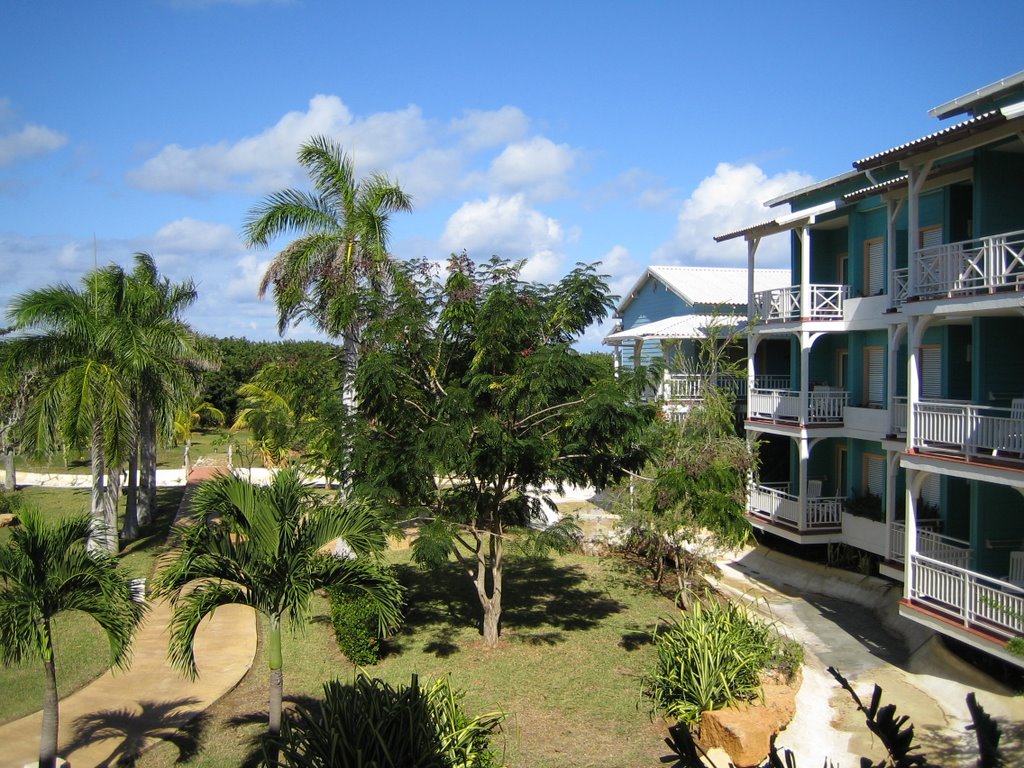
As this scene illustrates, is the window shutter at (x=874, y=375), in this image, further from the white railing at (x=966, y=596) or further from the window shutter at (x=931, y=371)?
the white railing at (x=966, y=596)

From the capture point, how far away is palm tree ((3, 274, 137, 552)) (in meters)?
17.0

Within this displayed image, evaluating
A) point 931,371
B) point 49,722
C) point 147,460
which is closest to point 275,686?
point 49,722

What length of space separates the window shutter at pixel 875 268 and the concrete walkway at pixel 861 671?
6.14 metres

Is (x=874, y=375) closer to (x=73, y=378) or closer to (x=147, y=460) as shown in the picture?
(x=73, y=378)

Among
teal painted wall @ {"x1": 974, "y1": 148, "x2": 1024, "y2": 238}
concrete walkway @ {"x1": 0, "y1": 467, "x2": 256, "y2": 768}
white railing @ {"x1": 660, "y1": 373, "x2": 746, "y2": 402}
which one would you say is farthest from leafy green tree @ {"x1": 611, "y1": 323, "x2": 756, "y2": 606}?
concrete walkway @ {"x1": 0, "y1": 467, "x2": 256, "y2": 768}

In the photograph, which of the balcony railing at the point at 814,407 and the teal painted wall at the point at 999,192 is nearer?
the teal painted wall at the point at 999,192

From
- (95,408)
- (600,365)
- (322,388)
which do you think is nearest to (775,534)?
(600,365)

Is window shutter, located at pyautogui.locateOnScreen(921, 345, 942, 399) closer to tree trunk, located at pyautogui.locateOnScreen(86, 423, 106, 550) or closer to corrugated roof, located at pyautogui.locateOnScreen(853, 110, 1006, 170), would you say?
corrugated roof, located at pyautogui.locateOnScreen(853, 110, 1006, 170)

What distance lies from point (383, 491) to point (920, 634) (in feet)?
30.3

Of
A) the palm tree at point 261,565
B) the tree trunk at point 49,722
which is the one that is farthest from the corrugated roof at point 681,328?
the tree trunk at point 49,722

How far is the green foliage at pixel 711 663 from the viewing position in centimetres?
1036

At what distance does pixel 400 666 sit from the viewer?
1311 centimetres

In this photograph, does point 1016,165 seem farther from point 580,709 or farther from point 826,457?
point 580,709

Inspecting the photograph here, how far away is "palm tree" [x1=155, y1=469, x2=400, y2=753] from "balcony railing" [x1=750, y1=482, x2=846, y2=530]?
447 inches
